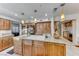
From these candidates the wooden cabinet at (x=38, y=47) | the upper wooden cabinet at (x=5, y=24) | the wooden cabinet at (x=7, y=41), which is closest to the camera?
the upper wooden cabinet at (x=5, y=24)

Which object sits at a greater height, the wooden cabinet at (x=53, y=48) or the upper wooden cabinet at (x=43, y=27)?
the upper wooden cabinet at (x=43, y=27)

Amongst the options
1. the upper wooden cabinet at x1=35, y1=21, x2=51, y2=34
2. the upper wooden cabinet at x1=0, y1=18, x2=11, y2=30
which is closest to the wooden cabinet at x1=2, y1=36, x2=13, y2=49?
the upper wooden cabinet at x1=0, y1=18, x2=11, y2=30

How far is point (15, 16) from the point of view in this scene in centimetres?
226

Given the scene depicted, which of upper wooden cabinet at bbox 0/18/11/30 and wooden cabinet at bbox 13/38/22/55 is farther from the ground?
upper wooden cabinet at bbox 0/18/11/30

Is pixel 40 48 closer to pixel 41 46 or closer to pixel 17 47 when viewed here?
pixel 41 46

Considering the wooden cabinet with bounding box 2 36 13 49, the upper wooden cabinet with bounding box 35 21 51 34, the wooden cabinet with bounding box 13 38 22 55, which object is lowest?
the wooden cabinet with bounding box 13 38 22 55

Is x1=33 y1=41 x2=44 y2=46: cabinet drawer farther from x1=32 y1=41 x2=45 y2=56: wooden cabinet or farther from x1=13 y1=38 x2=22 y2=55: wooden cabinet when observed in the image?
x1=13 y1=38 x2=22 y2=55: wooden cabinet

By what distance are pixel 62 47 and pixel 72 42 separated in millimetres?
476

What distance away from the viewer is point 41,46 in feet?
10.3

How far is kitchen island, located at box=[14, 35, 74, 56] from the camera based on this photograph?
2.62m

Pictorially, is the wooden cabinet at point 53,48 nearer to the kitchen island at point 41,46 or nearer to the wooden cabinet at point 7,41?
the kitchen island at point 41,46

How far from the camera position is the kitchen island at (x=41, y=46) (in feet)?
8.59

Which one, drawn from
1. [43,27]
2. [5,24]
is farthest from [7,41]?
[43,27]

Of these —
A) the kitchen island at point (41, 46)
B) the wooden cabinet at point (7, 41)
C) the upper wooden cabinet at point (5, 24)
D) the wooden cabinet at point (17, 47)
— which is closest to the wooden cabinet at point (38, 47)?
the kitchen island at point (41, 46)
